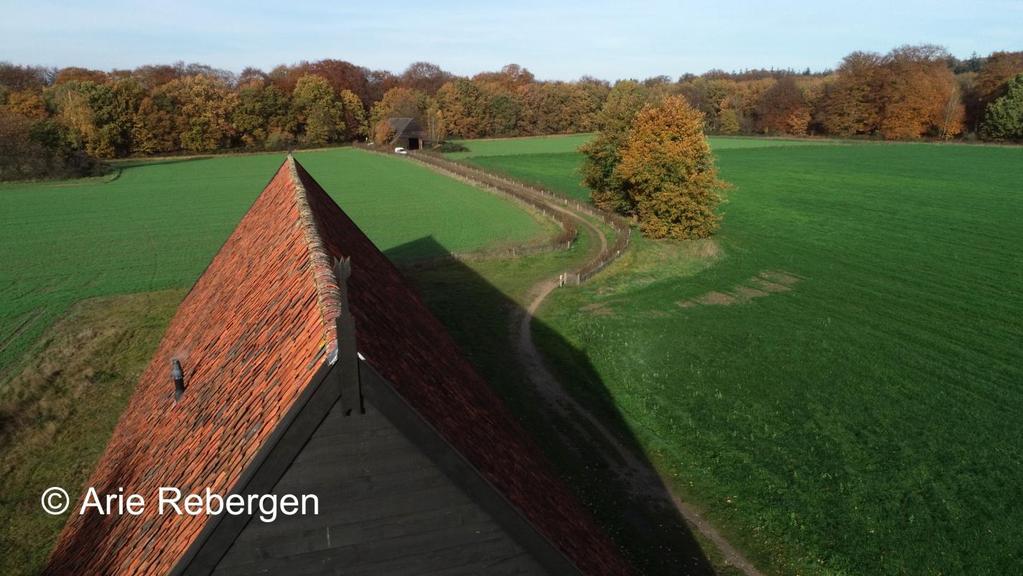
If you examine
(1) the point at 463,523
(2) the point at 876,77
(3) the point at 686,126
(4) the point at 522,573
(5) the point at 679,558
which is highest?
(2) the point at 876,77

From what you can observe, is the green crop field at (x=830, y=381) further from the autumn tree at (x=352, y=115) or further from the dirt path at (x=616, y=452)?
the autumn tree at (x=352, y=115)

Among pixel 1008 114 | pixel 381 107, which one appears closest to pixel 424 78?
pixel 381 107

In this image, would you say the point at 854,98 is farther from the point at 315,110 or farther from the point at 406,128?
the point at 315,110

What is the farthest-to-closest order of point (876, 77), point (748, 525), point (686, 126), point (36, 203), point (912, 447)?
point (876, 77), point (36, 203), point (686, 126), point (912, 447), point (748, 525)

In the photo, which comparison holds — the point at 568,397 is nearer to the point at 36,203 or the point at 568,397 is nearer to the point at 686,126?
the point at 686,126

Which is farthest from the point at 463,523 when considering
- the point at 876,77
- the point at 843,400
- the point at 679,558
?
the point at 876,77

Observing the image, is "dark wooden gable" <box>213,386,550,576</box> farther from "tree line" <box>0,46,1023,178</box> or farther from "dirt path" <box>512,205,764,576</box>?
"tree line" <box>0,46,1023,178</box>

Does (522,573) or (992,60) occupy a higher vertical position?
(992,60)

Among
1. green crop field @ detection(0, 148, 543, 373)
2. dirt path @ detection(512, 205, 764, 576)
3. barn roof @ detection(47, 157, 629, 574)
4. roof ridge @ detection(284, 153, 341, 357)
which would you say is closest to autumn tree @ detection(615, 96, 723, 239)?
green crop field @ detection(0, 148, 543, 373)
